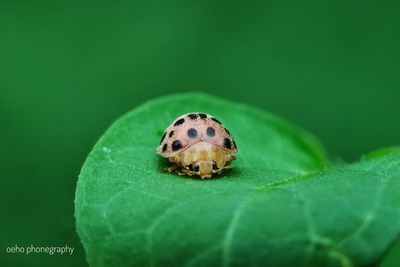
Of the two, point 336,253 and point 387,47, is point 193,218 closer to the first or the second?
point 336,253

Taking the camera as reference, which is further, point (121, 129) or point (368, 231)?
point (121, 129)

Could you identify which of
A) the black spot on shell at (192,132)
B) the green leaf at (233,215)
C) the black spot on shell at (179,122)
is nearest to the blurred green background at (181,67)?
the black spot on shell at (179,122)

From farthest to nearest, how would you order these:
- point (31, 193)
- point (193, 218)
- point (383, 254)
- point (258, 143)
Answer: point (31, 193) < point (258, 143) < point (193, 218) < point (383, 254)

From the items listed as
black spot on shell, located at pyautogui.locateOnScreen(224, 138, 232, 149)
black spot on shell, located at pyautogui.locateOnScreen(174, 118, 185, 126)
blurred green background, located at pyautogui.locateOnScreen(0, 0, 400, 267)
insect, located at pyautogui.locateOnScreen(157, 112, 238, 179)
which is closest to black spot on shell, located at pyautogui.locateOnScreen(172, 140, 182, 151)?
insect, located at pyautogui.locateOnScreen(157, 112, 238, 179)

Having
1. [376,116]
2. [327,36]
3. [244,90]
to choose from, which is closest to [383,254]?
[376,116]

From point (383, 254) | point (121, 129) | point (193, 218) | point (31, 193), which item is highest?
point (31, 193)

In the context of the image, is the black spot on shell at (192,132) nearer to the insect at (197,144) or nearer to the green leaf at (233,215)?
the insect at (197,144)
